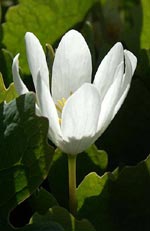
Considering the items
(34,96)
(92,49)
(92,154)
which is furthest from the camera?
(92,49)

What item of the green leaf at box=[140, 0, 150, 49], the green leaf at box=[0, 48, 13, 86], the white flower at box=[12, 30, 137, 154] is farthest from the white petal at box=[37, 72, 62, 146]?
the green leaf at box=[140, 0, 150, 49]

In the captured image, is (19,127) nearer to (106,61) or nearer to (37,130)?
(37,130)

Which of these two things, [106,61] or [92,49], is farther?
[92,49]

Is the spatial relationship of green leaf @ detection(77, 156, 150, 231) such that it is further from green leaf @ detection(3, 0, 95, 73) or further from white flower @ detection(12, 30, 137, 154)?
green leaf @ detection(3, 0, 95, 73)

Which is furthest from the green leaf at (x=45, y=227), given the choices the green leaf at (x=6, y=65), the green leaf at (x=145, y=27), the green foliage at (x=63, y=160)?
the green leaf at (x=145, y=27)

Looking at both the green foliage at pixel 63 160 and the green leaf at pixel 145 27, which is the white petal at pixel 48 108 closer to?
the green foliage at pixel 63 160

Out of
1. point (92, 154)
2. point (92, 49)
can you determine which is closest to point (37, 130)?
point (92, 154)

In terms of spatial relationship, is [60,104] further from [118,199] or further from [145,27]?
[145,27]
